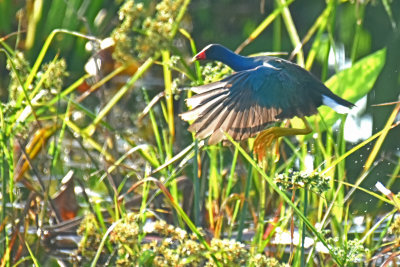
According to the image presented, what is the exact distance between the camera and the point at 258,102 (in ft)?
6.30

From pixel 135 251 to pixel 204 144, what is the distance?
1.23ft

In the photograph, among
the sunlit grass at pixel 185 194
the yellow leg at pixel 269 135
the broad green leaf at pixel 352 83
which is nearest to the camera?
the sunlit grass at pixel 185 194

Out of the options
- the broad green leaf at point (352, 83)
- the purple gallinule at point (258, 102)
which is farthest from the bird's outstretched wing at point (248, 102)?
the broad green leaf at point (352, 83)

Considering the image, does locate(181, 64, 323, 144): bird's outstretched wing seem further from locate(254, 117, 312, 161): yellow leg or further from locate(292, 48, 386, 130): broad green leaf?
locate(292, 48, 386, 130): broad green leaf

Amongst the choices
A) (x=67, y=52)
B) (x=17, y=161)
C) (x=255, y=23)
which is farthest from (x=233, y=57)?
(x=255, y=23)

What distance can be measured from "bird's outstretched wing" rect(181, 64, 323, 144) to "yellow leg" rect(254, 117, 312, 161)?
0.03 m

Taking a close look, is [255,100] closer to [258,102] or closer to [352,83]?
[258,102]

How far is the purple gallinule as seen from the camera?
6.07ft

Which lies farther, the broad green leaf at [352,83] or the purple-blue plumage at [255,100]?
the broad green leaf at [352,83]

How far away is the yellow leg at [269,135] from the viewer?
1941 mm

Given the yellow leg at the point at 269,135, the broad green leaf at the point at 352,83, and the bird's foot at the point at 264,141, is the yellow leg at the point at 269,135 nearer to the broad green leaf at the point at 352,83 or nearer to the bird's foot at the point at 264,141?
the bird's foot at the point at 264,141

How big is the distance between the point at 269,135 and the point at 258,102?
9 cm

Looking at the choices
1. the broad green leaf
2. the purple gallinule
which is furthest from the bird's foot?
the broad green leaf

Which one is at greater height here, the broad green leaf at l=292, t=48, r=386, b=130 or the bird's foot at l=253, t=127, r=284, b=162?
the broad green leaf at l=292, t=48, r=386, b=130
